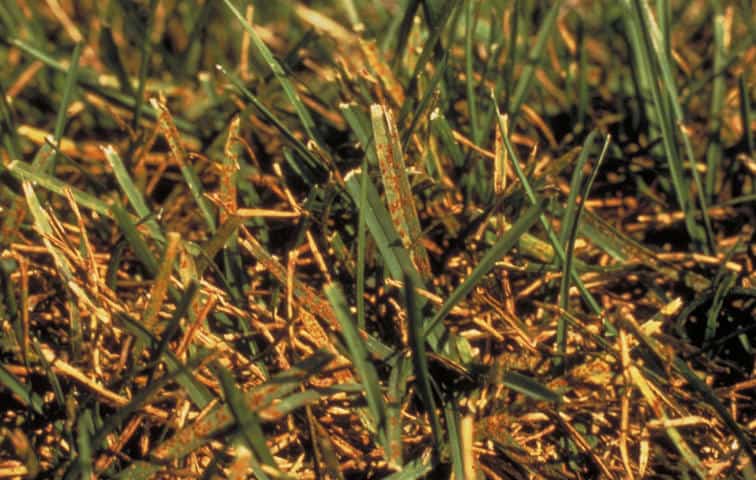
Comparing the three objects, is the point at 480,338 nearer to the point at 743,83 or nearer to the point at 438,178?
the point at 438,178

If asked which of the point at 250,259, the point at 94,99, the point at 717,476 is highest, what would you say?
the point at 94,99

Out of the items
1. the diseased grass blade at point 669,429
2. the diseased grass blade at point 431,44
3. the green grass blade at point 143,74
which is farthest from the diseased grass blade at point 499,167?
the green grass blade at point 143,74

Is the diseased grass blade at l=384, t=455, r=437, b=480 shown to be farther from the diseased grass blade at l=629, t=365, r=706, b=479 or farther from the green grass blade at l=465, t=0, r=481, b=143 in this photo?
the green grass blade at l=465, t=0, r=481, b=143

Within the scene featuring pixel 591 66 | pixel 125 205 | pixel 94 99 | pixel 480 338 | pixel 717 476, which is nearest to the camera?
pixel 717 476

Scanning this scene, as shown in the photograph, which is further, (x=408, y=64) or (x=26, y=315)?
(x=408, y=64)

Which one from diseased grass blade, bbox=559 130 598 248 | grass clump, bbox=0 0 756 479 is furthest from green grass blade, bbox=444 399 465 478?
diseased grass blade, bbox=559 130 598 248

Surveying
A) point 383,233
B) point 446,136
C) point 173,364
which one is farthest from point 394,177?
point 173,364

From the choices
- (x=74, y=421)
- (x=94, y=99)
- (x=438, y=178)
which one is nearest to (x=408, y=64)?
(x=438, y=178)

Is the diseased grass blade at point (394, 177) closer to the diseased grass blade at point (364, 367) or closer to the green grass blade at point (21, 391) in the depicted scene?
the diseased grass blade at point (364, 367)

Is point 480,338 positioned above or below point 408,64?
below
